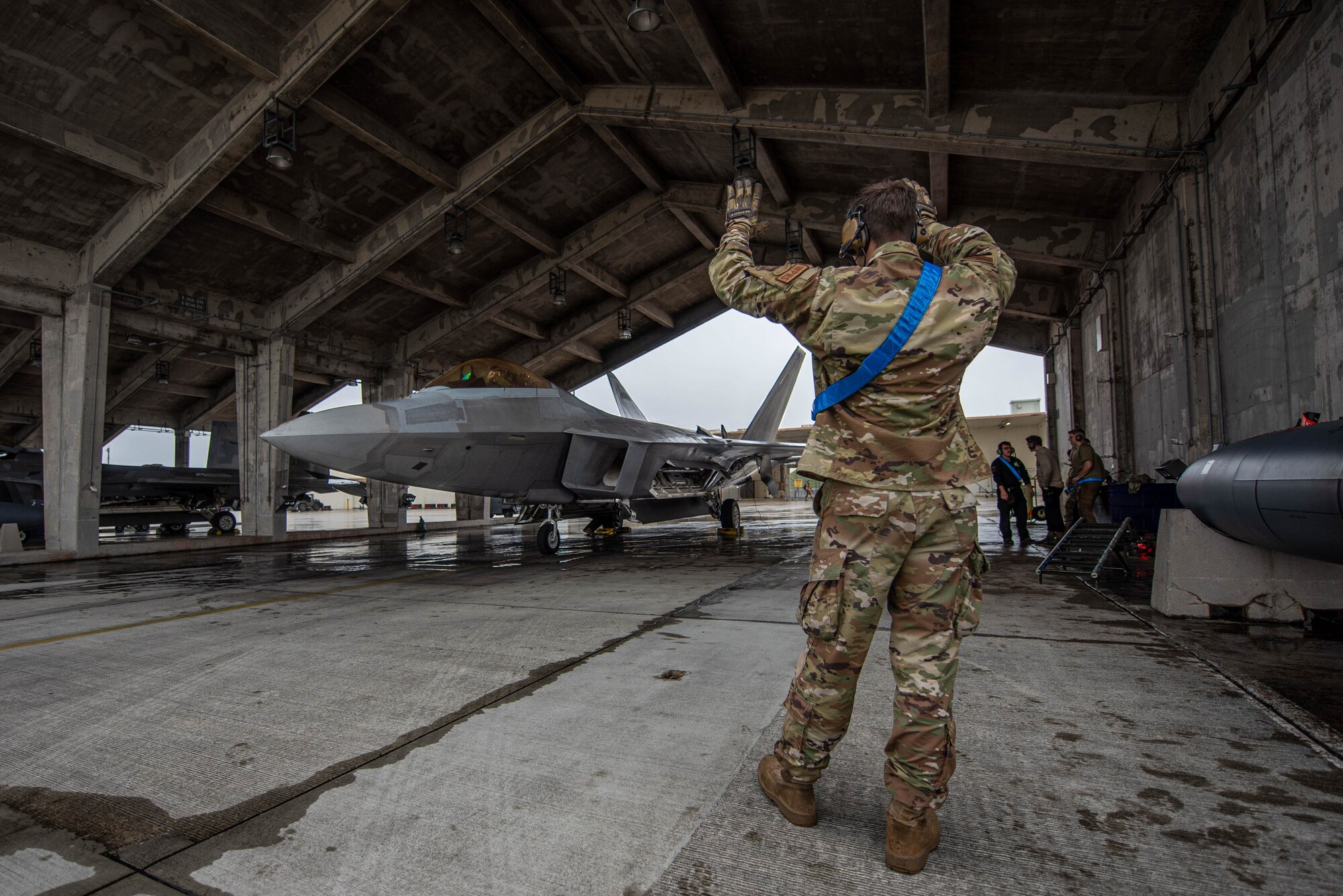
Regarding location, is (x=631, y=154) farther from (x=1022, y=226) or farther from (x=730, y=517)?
(x=730, y=517)

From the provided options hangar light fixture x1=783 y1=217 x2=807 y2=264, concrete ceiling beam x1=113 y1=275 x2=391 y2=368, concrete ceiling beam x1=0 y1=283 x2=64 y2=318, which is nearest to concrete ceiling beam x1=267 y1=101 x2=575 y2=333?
concrete ceiling beam x1=113 y1=275 x2=391 y2=368

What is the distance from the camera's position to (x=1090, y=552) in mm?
5969

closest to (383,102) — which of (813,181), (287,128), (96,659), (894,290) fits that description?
(287,128)

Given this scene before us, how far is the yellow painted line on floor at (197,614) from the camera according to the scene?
3.77 m

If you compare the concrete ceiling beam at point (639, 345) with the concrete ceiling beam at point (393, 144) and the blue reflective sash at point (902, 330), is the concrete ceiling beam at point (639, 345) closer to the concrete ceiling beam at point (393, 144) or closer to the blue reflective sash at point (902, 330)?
the concrete ceiling beam at point (393, 144)

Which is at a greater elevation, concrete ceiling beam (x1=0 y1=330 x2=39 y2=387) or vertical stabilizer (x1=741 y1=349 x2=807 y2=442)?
concrete ceiling beam (x1=0 y1=330 x2=39 y2=387)

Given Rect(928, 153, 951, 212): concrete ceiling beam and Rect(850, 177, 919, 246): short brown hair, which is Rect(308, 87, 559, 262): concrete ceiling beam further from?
Rect(850, 177, 919, 246): short brown hair

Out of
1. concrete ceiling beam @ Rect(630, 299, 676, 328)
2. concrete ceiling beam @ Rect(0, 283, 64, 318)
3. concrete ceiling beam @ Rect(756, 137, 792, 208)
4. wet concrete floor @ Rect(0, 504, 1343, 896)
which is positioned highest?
concrete ceiling beam @ Rect(756, 137, 792, 208)

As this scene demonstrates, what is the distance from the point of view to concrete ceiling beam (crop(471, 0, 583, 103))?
8570mm

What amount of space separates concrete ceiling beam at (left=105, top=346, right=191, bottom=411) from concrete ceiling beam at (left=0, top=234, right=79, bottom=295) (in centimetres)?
769

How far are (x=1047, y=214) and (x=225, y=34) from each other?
12.5 meters

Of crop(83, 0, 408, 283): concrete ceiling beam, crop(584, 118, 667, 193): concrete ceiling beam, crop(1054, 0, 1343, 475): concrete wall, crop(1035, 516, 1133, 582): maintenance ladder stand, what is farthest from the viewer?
crop(584, 118, 667, 193): concrete ceiling beam

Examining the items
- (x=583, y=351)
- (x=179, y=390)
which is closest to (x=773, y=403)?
(x=583, y=351)

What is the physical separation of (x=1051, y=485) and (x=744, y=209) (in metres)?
9.47
